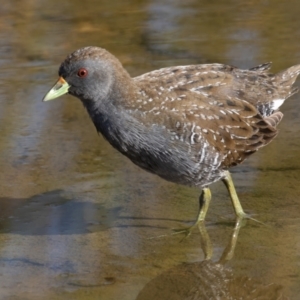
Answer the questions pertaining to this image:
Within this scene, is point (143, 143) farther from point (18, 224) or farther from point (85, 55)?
point (18, 224)

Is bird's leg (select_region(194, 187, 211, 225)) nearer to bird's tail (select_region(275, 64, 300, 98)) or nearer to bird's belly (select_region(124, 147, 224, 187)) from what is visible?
bird's belly (select_region(124, 147, 224, 187))

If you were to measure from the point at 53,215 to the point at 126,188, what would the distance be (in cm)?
71

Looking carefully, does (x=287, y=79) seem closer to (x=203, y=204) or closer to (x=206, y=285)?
(x=203, y=204)

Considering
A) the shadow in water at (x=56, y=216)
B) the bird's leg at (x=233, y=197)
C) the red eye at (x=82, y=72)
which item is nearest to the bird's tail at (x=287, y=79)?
the bird's leg at (x=233, y=197)

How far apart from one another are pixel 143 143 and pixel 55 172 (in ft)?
5.24

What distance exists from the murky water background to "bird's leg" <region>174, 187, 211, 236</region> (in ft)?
0.32

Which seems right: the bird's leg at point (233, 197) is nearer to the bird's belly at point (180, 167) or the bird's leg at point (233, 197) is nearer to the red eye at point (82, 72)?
the bird's belly at point (180, 167)

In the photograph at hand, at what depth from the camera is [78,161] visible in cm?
793

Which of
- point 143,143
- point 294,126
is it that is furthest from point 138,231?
point 294,126

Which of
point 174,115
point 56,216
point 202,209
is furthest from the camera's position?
point 56,216

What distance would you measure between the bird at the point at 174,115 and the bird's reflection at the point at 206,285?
77 centimetres

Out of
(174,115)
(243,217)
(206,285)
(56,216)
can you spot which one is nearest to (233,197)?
(243,217)

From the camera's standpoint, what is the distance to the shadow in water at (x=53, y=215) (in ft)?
22.5

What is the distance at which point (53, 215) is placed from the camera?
7109mm
